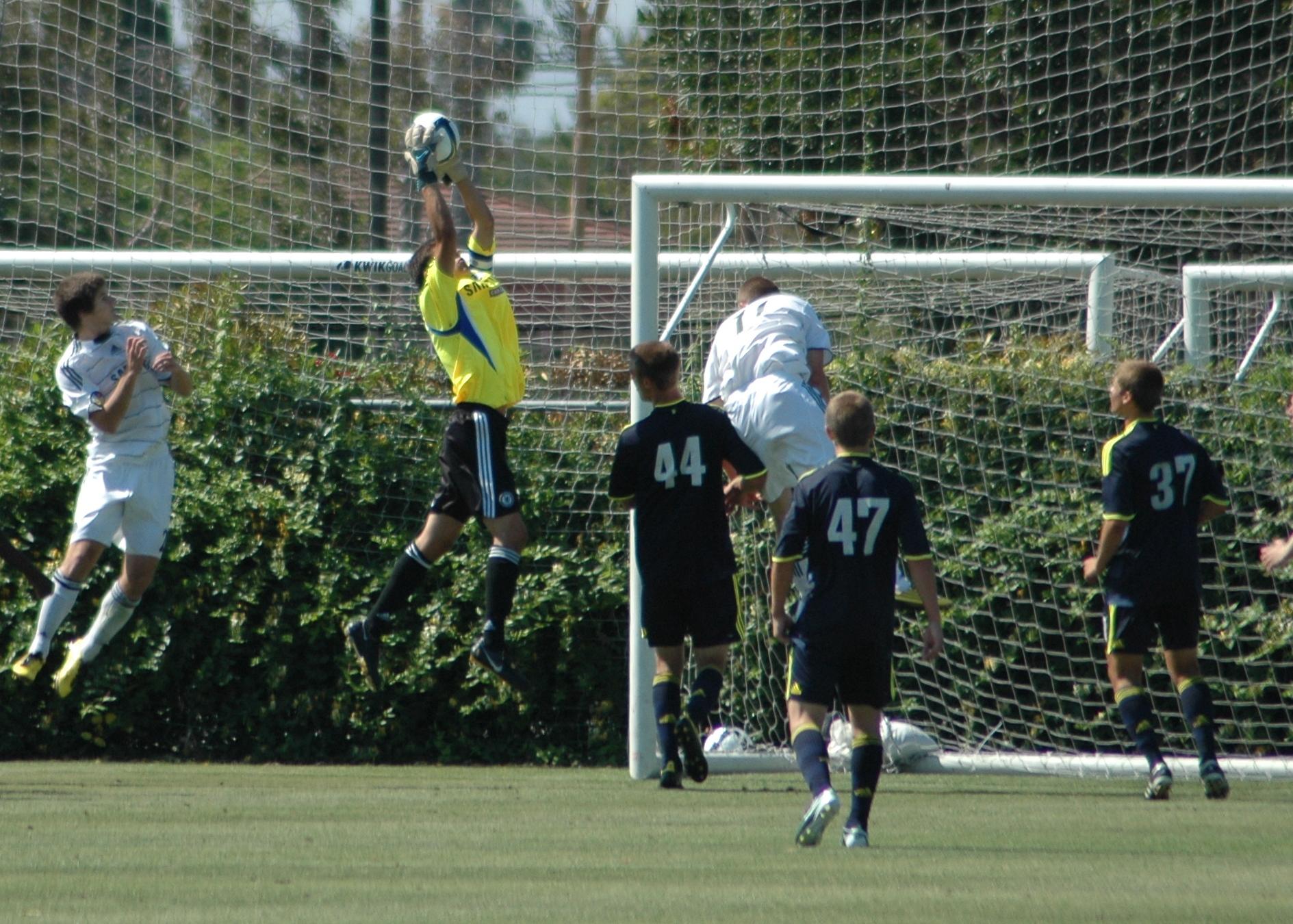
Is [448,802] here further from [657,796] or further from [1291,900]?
[1291,900]

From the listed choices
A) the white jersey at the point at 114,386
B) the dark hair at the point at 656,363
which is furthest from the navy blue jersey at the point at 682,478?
the white jersey at the point at 114,386

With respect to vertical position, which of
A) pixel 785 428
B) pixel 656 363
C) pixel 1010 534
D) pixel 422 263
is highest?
pixel 422 263

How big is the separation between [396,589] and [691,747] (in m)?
1.68

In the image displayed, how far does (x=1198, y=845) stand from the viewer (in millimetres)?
6375

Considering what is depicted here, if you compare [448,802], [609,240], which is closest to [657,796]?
[448,802]

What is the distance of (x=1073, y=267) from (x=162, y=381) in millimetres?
5624

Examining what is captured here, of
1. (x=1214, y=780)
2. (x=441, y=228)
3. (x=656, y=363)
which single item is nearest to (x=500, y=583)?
(x=656, y=363)

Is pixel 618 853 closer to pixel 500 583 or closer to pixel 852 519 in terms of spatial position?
pixel 852 519

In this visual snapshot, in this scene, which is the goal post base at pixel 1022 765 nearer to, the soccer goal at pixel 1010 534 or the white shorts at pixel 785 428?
the soccer goal at pixel 1010 534

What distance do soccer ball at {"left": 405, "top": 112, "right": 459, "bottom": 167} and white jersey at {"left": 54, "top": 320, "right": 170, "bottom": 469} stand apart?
1.65m

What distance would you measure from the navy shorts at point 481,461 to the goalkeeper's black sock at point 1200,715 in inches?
122

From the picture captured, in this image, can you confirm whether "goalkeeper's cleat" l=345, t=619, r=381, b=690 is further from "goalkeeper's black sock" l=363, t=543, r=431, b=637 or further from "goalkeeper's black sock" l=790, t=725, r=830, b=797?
"goalkeeper's black sock" l=790, t=725, r=830, b=797

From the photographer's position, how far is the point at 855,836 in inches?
247

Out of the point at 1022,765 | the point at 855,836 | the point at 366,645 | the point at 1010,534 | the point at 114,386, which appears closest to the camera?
the point at 855,836
